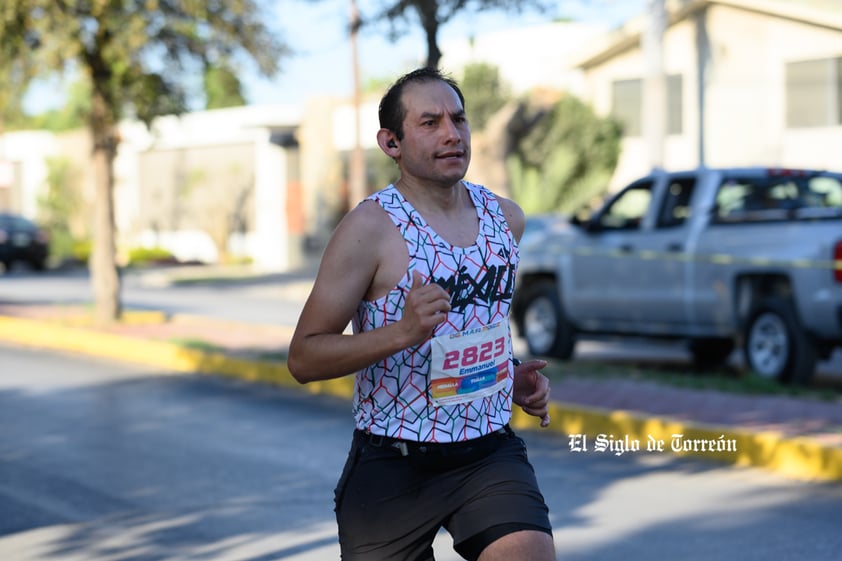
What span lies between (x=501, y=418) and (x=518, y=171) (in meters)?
28.5

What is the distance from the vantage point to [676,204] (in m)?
12.6

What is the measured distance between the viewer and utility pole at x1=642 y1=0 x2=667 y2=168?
24109 millimetres

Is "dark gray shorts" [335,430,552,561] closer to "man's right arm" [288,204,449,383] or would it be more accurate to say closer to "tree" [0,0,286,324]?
"man's right arm" [288,204,449,383]

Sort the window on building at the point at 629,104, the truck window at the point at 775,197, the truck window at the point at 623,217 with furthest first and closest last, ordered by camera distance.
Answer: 1. the window on building at the point at 629,104
2. the truck window at the point at 623,217
3. the truck window at the point at 775,197

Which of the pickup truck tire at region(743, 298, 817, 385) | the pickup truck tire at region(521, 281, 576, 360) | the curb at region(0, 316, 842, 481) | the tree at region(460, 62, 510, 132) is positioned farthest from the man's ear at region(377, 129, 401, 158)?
the tree at region(460, 62, 510, 132)

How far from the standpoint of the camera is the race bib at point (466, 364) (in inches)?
140

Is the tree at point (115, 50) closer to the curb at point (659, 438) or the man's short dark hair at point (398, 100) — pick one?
the curb at point (659, 438)

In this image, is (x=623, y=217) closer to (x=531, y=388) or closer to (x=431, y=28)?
(x=431, y=28)

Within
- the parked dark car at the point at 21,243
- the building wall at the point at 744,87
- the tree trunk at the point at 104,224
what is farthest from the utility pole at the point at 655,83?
the parked dark car at the point at 21,243

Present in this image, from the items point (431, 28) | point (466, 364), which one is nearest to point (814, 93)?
point (431, 28)

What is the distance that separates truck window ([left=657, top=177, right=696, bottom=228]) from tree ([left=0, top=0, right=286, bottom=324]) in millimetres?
6094

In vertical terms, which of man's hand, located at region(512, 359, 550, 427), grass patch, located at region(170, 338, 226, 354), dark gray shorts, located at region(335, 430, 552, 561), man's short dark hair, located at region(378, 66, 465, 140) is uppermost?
man's short dark hair, located at region(378, 66, 465, 140)

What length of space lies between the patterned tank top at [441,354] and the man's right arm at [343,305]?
0.07m

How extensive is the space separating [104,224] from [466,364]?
14400mm
